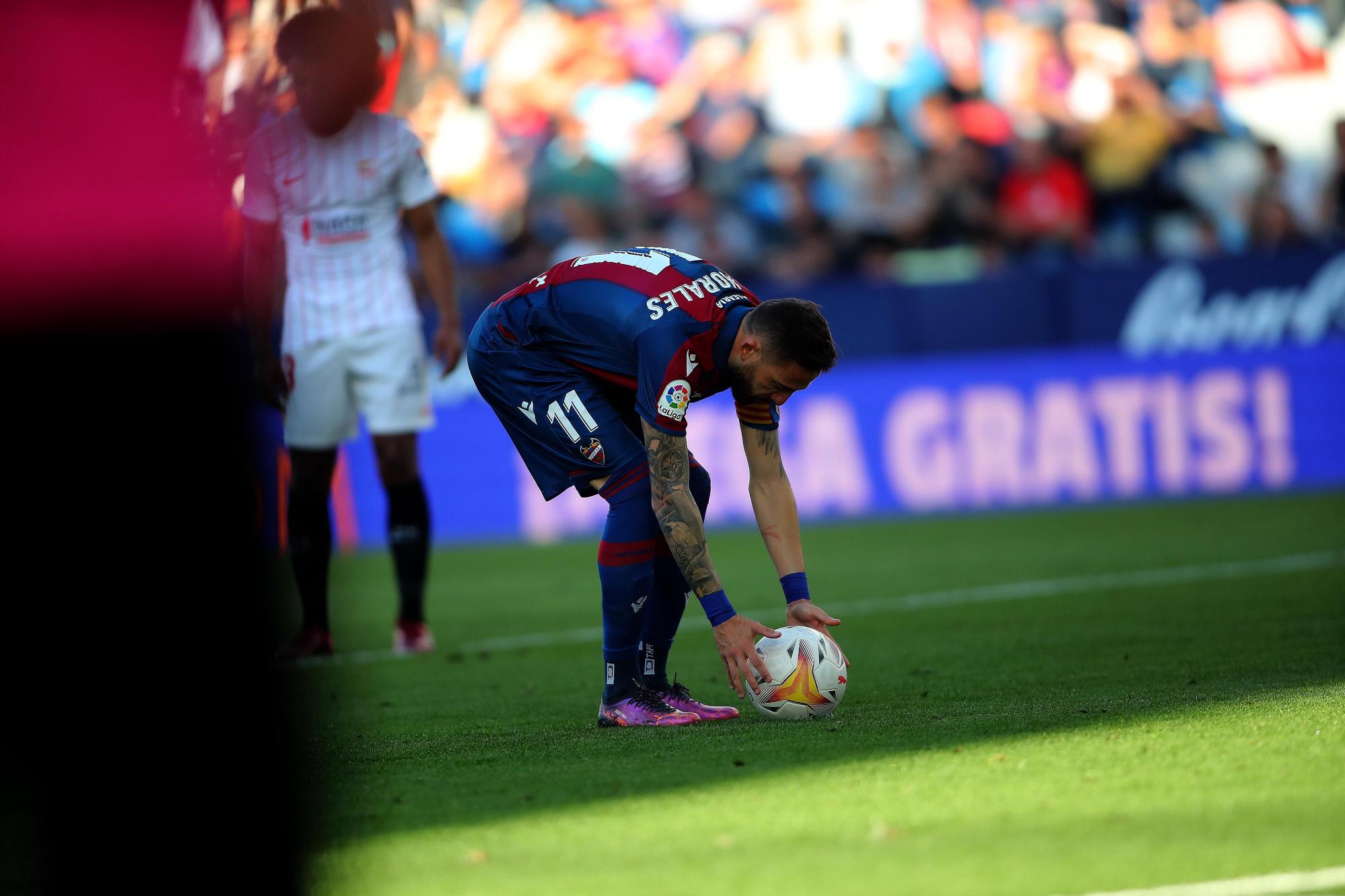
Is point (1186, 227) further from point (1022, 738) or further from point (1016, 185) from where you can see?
point (1022, 738)

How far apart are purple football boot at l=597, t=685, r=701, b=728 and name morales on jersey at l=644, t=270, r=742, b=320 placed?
3.61 feet

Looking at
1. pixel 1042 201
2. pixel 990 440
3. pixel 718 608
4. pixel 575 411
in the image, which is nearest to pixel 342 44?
pixel 575 411

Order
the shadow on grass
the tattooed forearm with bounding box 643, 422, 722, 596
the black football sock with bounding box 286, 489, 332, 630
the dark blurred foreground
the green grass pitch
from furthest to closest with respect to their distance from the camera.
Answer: the black football sock with bounding box 286, 489, 332, 630
the tattooed forearm with bounding box 643, 422, 722, 596
the shadow on grass
the green grass pitch
the dark blurred foreground

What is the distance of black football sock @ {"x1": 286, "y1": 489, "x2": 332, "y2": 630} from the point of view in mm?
7027

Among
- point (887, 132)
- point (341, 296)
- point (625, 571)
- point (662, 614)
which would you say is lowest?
point (662, 614)

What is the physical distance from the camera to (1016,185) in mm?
15117

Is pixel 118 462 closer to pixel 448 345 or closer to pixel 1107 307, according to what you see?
pixel 448 345

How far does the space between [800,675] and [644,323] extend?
1.06m

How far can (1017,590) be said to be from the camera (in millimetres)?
8539

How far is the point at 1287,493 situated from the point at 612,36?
812 centimetres

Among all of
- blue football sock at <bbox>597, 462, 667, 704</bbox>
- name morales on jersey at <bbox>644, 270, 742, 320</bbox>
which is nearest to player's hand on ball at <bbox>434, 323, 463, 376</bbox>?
blue football sock at <bbox>597, 462, 667, 704</bbox>

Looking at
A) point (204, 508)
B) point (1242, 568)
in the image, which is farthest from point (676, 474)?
point (1242, 568)

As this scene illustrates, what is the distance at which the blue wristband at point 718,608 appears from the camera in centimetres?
465

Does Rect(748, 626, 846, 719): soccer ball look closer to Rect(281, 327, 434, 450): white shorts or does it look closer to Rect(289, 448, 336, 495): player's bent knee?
Rect(281, 327, 434, 450): white shorts
